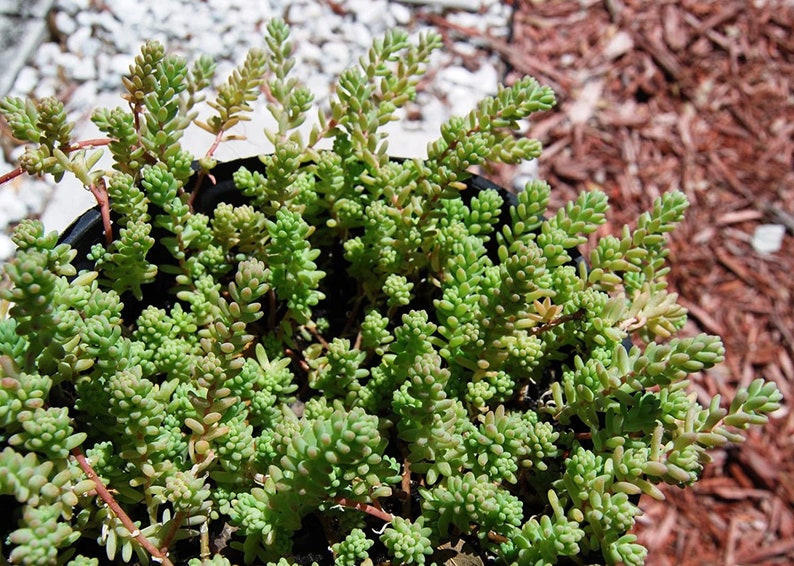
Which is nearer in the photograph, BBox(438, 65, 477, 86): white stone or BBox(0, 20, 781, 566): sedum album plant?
BBox(0, 20, 781, 566): sedum album plant

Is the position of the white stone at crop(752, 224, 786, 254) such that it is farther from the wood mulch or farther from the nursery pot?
the nursery pot

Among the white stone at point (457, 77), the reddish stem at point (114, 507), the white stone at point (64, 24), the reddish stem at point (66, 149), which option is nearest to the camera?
the reddish stem at point (114, 507)

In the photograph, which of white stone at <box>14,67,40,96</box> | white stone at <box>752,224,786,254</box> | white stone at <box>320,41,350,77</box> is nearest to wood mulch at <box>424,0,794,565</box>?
white stone at <box>752,224,786,254</box>

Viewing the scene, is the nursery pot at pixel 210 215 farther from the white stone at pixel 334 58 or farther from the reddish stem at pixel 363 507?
the white stone at pixel 334 58

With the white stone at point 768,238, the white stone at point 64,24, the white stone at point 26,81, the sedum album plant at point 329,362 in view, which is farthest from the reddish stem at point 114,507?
the white stone at point 768,238

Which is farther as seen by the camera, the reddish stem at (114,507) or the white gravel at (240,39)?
the white gravel at (240,39)

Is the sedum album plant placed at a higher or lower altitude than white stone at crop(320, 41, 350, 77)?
lower

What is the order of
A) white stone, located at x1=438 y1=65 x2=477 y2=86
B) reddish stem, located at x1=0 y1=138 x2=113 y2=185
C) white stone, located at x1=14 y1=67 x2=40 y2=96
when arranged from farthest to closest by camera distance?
1. white stone, located at x1=438 y1=65 x2=477 y2=86
2. white stone, located at x1=14 y1=67 x2=40 y2=96
3. reddish stem, located at x1=0 y1=138 x2=113 y2=185
